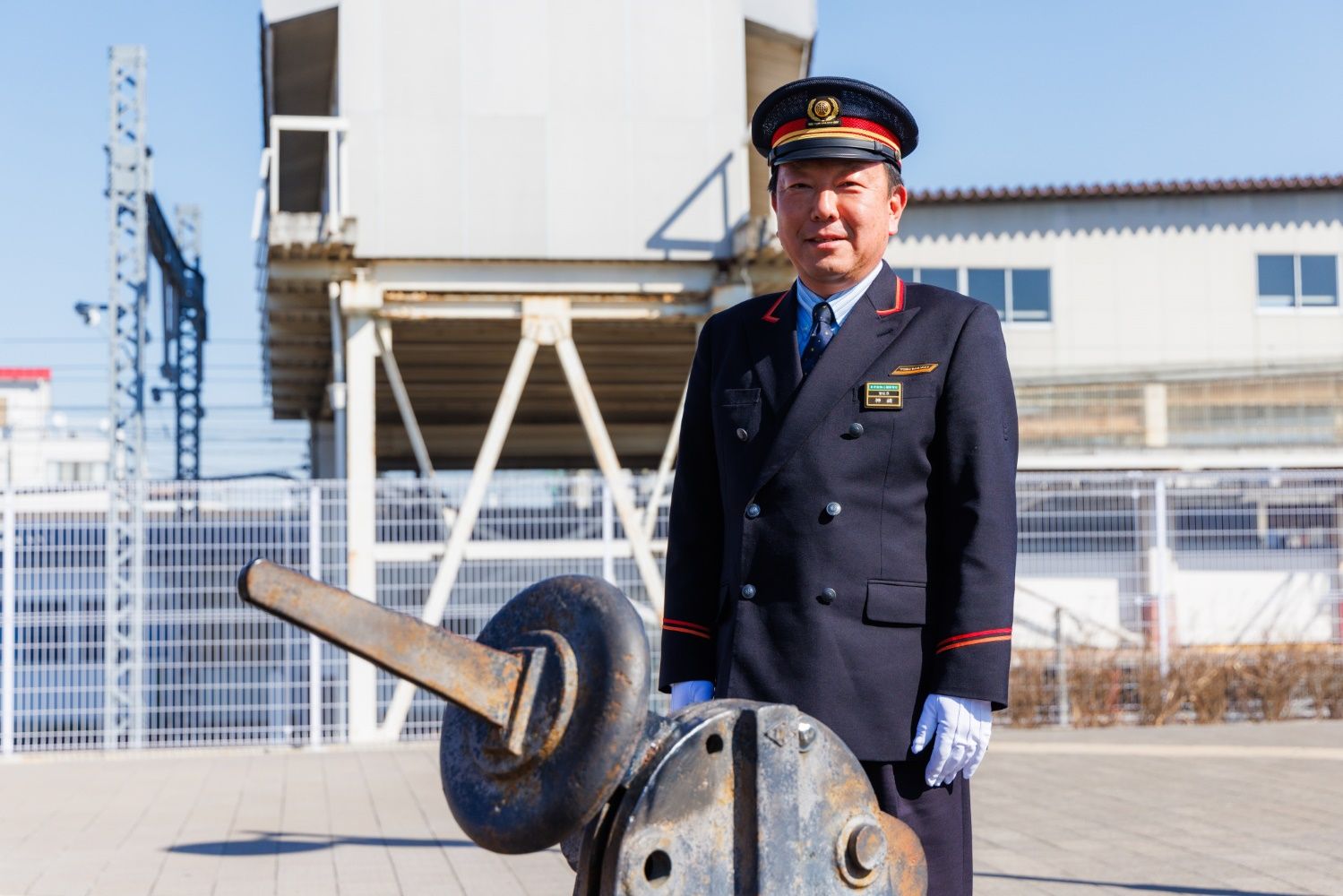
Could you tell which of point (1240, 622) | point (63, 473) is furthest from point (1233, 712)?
point (63, 473)

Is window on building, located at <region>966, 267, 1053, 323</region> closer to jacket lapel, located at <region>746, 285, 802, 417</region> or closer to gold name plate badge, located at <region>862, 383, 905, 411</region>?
jacket lapel, located at <region>746, 285, 802, 417</region>

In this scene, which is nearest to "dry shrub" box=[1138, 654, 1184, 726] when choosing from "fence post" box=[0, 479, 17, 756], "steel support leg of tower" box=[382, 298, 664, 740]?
"steel support leg of tower" box=[382, 298, 664, 740]

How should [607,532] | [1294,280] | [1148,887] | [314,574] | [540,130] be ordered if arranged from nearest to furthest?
[1148,887] → [314,574] → [607,532] → [540,130] → [1294,280]

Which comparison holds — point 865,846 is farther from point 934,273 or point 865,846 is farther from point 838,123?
point 934,273

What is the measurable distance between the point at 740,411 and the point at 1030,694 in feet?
33.8

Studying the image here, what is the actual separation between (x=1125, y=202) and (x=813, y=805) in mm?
23620

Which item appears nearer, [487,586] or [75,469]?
[487,586]

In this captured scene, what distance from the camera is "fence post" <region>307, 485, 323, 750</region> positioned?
12.0 metres

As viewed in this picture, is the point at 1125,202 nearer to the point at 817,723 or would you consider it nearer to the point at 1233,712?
the point at 1233,712

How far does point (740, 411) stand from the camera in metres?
2.93

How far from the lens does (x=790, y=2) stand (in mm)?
15305

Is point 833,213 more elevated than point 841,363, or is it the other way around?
point 833,213

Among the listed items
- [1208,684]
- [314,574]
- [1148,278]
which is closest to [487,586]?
[314,574]

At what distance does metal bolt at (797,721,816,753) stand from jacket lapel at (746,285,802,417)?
800mm
